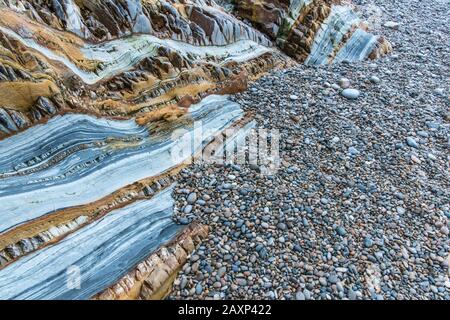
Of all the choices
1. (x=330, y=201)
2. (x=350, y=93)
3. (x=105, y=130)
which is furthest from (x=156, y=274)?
(x=350, y=93)

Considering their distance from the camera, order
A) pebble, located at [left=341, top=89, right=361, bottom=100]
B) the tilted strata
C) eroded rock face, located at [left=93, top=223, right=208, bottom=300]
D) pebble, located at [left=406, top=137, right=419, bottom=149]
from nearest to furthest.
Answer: eroded rock face, located at [left=93, top=223, right=208, bottom=300]
the tilted strata
pebble, located at [left=406, top=137, right=419, bottom=149]
pebble, located at [left=341, top=89, right=361, bottom=100]

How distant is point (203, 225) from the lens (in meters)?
4.07

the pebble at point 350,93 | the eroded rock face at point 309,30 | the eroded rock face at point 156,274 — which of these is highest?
the eroded rock face at point 309,30

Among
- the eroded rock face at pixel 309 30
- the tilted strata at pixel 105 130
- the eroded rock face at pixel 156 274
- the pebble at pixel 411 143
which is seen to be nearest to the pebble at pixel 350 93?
the pebble at pixel 411 143

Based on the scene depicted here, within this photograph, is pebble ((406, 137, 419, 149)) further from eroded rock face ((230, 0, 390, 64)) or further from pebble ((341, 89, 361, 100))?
eroded rock face ((230, 0, 390, 64))

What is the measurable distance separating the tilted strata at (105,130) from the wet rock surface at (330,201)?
1.32 feet

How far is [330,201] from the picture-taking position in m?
4.47

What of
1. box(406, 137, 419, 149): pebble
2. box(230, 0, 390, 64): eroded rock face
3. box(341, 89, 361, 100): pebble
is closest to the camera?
box(406, 137, 419, 149): pebble

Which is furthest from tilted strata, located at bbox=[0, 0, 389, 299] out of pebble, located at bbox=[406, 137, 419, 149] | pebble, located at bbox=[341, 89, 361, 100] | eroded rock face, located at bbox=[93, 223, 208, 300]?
pebble, located at bbox=[406, 137, 419, 149]

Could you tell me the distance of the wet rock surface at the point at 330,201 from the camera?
3660 mm

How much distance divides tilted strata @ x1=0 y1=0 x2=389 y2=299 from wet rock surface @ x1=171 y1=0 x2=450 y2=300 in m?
0.40

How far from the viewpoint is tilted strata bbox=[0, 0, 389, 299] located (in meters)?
3.48

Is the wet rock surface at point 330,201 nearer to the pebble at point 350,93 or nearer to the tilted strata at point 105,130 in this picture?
the pebble at point 350,93

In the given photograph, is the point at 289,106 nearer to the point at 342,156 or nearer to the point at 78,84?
the point at 342,156
